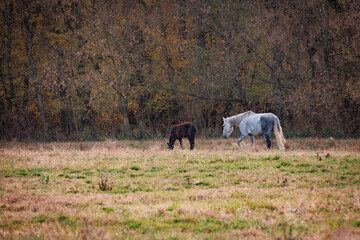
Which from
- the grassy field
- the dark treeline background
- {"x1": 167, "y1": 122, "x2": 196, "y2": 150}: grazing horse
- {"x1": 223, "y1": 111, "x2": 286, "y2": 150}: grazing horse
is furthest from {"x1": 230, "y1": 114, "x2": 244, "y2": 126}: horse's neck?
the grassy field

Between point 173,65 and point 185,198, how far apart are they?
20.7 meters

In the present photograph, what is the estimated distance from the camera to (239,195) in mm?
7379

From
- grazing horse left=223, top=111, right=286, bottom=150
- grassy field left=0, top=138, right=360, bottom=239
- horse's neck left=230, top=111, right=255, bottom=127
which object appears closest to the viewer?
grassy field left=0, top=138, right=360, bottom=239

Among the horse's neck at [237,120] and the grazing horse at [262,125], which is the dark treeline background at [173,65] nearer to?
the horse's neck at [237,120]

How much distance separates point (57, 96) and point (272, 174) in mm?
22372

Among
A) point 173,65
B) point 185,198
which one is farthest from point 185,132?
point 185,198

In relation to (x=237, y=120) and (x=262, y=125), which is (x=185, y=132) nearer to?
(x=237, y=120)

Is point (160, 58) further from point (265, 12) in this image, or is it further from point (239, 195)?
point (239, 195)

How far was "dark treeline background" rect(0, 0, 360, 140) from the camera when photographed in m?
21.5

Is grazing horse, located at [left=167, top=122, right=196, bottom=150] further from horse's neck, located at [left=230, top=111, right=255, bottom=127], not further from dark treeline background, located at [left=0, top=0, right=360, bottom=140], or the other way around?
dark treeline background, located at [left=0, top=0, right=360, bottom=140]

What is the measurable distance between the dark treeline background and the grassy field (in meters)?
10.9

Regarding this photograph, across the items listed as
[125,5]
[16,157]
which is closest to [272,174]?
[16,157]

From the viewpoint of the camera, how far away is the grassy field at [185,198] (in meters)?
5.16

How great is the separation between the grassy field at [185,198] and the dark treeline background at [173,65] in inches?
428
